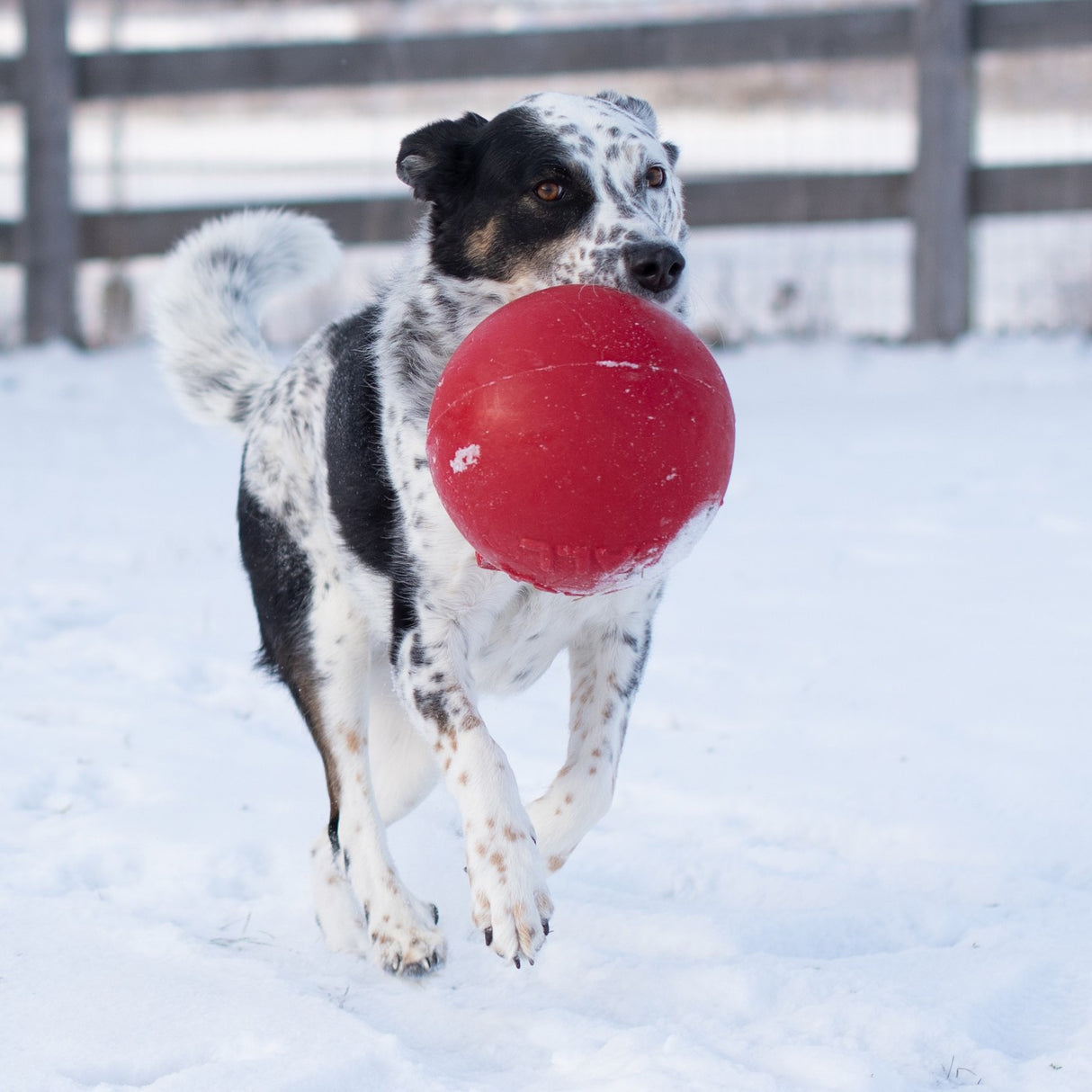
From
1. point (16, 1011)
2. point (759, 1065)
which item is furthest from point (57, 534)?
point (759, 1065)

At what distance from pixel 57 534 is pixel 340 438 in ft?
9.49

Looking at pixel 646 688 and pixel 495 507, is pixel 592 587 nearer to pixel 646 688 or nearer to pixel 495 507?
pixel 495 507

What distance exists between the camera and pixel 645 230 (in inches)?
98.6

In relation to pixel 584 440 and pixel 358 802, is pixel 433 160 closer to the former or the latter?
pixel 584 440

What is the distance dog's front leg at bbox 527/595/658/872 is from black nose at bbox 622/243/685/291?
678 mm

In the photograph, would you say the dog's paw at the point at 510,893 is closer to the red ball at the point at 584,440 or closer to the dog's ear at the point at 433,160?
the red ball at the point at 584,440

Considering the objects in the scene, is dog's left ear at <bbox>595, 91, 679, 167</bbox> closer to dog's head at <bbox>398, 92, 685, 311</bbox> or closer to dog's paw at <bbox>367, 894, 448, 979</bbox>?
dog's head at <bbox>398, 92, 685, 311</bbox>

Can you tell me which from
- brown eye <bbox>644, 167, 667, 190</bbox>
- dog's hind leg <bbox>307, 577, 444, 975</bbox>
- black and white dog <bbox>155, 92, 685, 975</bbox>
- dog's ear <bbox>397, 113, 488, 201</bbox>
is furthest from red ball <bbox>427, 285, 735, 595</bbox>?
dog's hind leg <bbox>307, 577, 444, 975</bbox>

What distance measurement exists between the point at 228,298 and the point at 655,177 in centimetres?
133

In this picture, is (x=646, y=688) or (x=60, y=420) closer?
(x=646, y=688)

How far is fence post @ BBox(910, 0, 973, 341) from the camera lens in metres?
7.95

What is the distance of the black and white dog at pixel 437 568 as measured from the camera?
2.49 metres

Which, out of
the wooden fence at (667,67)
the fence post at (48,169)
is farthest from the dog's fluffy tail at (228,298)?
the fence post at (48,169)

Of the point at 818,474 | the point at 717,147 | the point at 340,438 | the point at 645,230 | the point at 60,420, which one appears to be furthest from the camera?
the point at 717,147
